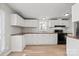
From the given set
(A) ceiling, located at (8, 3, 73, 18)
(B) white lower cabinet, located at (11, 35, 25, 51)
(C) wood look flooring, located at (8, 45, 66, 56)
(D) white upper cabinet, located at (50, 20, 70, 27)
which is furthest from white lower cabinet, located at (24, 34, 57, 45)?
(B) white lower cabinet, located at (11, 35, 25, 51)

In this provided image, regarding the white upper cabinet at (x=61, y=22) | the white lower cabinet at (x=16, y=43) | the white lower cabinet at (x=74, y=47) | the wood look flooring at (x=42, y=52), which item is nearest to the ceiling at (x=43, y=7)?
the white lower cabinet at (x=16, y=43)

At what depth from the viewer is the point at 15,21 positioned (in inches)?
227

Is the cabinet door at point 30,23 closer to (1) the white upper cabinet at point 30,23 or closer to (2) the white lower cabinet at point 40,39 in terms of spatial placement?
(1) the white upper cabinet at point 30,23

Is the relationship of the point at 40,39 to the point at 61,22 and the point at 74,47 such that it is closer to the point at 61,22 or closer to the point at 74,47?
the point at 61,22

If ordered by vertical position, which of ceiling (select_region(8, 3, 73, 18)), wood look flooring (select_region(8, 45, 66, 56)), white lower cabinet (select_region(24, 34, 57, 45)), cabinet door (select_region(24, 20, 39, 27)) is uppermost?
ceiling (select_region(8, 3, 73, 18))

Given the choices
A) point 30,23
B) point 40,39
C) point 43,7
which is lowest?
point 40,39

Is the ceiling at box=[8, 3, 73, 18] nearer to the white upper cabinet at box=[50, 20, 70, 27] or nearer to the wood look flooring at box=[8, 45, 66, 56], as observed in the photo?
the wood look flooring at box=[8, 45, 66, 56]

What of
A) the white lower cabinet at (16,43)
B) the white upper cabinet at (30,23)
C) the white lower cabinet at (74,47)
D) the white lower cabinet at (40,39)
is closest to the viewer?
the white lower cabinet at (74,47)

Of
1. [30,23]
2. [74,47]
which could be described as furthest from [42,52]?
[30,23]

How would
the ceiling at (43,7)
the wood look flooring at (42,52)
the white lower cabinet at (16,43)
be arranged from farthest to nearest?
the white lower cabinet at (16,43)
the wood look flooring at (42,52)
the ceiling at (43,7)

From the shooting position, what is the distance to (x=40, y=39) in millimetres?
8906

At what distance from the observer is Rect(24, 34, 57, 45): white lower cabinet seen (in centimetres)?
883

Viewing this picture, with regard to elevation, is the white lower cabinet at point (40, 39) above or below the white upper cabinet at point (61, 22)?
below

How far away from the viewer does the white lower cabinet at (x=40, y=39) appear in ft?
29.0
